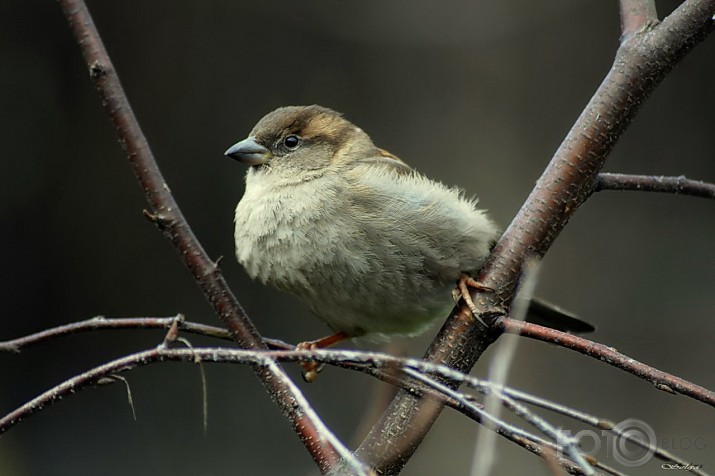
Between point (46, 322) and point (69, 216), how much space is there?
66 centimetres

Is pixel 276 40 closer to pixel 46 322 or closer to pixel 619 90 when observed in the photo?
pixel 46 322

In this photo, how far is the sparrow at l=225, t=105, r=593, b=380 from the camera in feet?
8.86

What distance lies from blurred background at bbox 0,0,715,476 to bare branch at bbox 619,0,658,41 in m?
2.83

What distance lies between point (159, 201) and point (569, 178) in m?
0.99

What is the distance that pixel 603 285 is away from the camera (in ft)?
18.0

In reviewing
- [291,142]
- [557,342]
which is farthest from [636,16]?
[291,142]

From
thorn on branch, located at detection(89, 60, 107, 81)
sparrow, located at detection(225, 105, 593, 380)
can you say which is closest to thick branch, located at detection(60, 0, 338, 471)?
thorn on branch, located at detection(89, 60, 107, 81)

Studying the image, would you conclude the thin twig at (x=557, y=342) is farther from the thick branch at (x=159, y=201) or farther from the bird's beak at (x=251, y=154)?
the bird's beak at (x=251, y=154)

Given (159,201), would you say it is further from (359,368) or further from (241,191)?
(241,191)

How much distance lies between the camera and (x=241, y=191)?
18.6ft

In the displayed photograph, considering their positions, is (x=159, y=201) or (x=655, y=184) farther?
(x=655, y=184)

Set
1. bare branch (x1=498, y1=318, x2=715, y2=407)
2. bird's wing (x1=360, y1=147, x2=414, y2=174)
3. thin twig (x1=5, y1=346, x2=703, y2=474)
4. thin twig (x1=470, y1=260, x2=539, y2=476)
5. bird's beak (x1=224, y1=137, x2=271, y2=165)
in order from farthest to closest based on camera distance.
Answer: bird's beak (x1=224, y1=137, x2=271, y2=165), bird's wing (x1=360, y1=147, x2=414, y2=174), bare branch (x1=498, y1=318, x2=715, y2=407), thin twig (x1=5, y1=346, x2=703, y2=474), thin twig (x1=470, y1=260, x2=539, y2=476)

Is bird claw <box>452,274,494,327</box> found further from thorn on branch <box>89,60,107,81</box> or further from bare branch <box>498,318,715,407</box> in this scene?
thorn on branch <box>89,60,107,81</box>

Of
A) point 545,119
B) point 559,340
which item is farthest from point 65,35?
point 559,340
